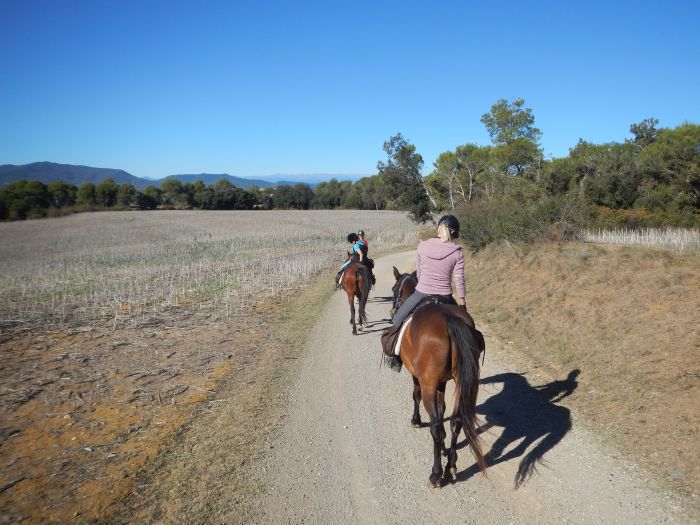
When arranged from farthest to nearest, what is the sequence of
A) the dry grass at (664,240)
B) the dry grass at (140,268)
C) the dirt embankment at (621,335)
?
the dry grass at (140,268)
the dry grass at (664,240)
the dirt embankment at (621,335)

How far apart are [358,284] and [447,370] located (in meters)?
6.58

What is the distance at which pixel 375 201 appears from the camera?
102125mm

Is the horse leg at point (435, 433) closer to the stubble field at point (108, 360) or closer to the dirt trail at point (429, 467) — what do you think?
the dirt trail at point (429, 467)

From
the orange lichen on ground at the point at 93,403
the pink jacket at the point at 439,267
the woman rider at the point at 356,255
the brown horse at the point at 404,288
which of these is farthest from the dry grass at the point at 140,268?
the pink jacket at the point at 439,267

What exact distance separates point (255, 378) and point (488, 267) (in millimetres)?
11676

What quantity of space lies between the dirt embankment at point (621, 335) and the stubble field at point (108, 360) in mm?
6389

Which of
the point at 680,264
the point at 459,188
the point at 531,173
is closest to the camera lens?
the point at 680,264

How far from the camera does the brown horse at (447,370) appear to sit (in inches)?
179

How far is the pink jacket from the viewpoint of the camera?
5641 mm

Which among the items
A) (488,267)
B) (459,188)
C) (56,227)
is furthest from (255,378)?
(56,227)

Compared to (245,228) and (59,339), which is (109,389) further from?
(245,228)

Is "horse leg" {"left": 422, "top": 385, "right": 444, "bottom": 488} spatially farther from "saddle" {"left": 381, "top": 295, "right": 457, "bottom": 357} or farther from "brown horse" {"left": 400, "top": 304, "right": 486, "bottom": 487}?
"saddle" {"left": 381, "top": 295, "right": 457, "bottom": 357}

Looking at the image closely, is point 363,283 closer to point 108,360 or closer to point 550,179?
point 108,360

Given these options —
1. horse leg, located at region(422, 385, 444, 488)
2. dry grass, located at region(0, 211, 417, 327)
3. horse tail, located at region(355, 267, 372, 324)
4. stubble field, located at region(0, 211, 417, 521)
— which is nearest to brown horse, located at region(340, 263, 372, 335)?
horse tail, located at region(355, 267, 372, 324)
